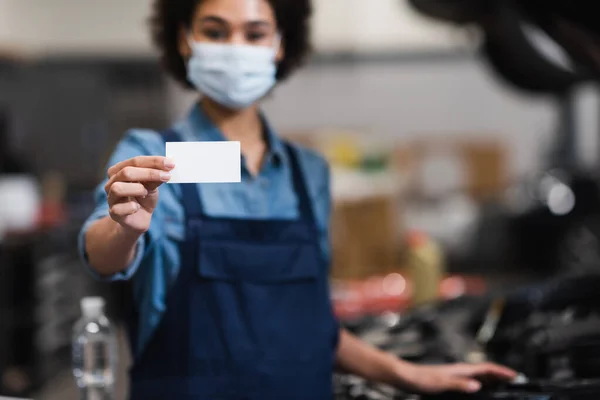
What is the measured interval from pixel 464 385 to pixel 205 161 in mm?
602

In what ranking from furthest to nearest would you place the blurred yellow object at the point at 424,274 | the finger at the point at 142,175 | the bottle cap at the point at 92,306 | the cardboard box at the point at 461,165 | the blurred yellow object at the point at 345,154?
the cardboard box at the point at 461,165 < the blurred yellow object at the point at 345,154 < the blurred yellow object at the point at 424,274 < the bottle cap at the point at 92,306 < the finger at the point at 142,175

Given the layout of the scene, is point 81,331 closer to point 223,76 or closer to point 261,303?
point 261,303

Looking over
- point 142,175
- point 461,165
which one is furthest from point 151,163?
point 461,165

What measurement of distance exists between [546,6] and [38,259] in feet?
11.1

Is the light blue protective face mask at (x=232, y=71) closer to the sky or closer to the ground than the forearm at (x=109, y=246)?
closer to the sky

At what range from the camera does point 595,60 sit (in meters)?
1.68

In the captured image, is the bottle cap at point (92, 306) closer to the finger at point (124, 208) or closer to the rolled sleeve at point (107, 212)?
the rolled sleeve at point (107, 212)

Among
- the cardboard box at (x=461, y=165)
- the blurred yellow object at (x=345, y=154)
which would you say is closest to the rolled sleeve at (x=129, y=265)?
the blurred yellow object at (x=345, y=154)

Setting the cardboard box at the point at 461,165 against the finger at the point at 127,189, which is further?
the cardboard box at the point at 461,165

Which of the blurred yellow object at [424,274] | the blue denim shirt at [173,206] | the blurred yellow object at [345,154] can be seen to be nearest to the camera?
the blue denim shirt at [173,206]

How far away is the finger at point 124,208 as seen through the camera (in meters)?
0.98

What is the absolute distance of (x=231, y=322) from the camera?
47.1 inches

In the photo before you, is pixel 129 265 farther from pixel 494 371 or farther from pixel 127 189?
pixel 494 371

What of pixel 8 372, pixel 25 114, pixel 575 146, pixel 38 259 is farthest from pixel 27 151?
pixel 575 146
